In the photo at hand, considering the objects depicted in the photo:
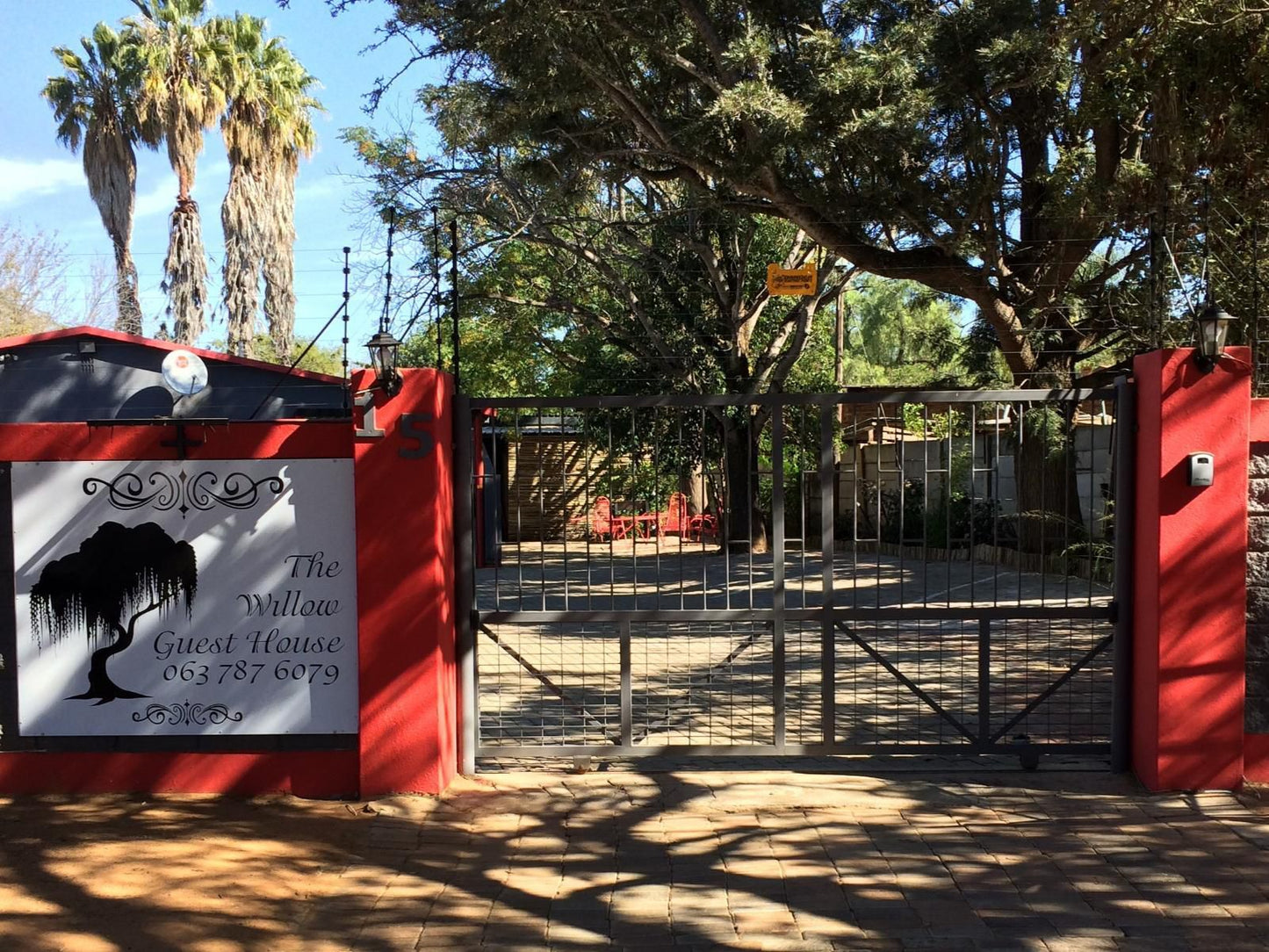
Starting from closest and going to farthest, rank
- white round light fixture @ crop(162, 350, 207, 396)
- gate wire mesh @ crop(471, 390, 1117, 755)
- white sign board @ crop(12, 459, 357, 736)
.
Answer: white sign board @ crop(12, 459, 357, 736), gate wire mesh @ crop(471, 390, 1117, 755), white round light fixture @ crop(162, 350, 207, 396)

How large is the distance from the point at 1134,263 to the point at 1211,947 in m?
9.91

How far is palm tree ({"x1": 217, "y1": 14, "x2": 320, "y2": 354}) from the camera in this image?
78.8 ft

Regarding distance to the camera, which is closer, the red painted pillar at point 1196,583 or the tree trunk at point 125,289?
the red painted pillar at point 1196,583

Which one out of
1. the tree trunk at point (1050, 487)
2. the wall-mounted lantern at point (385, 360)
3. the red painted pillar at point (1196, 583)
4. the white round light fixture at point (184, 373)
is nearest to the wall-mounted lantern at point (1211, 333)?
the red painted pillar at point (1196, 583)

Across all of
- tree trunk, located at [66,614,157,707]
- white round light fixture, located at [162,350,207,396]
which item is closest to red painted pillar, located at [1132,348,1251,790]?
tree trunk, located at [66,614,157,707]

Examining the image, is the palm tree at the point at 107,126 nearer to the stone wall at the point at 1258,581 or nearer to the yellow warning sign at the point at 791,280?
the yellow warning sign at the point at 791,280

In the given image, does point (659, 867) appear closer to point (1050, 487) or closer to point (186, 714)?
point (186, 714)

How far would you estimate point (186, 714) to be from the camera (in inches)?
240

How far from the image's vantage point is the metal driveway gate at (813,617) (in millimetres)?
6285

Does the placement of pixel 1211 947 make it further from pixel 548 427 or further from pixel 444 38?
pixel 548 427

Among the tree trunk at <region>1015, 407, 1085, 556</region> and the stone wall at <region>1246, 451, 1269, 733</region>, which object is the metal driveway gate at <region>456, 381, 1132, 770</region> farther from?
the stone wall at <region>1246, 451, 1269, 733</region>

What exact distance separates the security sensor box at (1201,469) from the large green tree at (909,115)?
439 centimetres

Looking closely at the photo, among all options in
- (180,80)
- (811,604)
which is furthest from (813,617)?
(180,80)

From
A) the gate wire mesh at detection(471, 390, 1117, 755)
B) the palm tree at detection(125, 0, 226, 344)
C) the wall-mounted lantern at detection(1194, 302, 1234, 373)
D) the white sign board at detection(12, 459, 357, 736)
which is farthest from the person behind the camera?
the palm tree at detection(125, 0, 226, 344)
